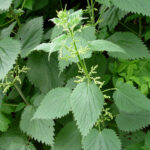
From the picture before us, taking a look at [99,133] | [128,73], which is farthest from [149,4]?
[99,133]

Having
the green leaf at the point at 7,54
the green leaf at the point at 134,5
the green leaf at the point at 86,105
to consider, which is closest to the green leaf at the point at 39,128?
the green leaf at the point at 7,54

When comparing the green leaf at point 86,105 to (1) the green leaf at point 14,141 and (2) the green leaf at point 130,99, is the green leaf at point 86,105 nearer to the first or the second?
(2) the green leaf at point 130,99

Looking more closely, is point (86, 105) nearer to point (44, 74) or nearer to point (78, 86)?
point (78, 86)

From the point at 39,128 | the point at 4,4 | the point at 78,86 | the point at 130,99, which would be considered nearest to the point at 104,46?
the point at 78,86

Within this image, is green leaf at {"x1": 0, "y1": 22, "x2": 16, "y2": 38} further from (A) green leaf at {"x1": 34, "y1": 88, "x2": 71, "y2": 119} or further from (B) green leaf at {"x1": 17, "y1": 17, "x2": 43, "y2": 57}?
(A) green leaf at {"x1": 34, "y1": 88, "x2": 71, "y2": 119}

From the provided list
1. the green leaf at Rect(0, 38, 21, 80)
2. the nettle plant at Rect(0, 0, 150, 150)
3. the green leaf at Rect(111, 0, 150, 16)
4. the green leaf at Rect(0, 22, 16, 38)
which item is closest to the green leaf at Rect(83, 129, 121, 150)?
the nettle plant at Rect(0, 0, 150, 150)
